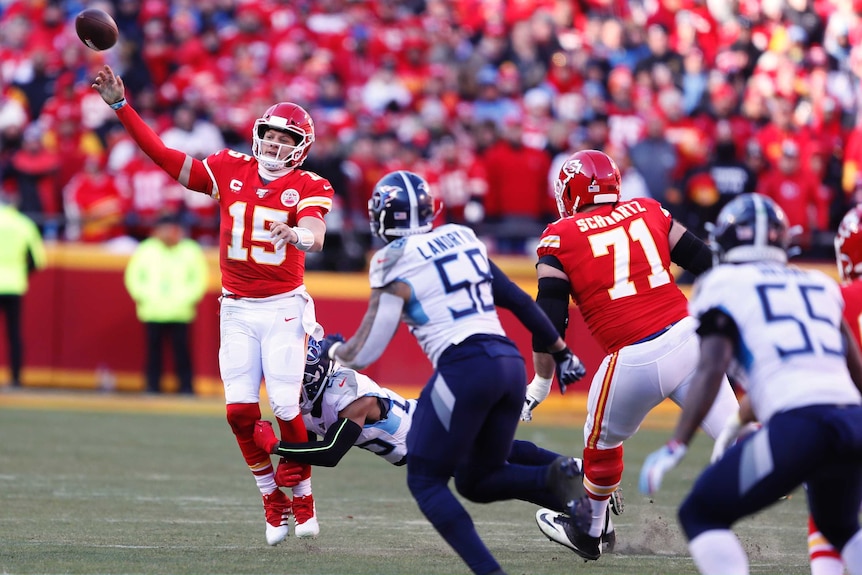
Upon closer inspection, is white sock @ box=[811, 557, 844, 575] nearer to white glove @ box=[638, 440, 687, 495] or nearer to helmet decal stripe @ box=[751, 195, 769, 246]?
white glove @ box=[638, 440, 687, 495]

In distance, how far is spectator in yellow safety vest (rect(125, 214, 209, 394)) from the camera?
44.5 ft

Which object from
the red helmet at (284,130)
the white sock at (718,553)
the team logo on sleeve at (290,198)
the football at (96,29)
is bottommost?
the white sock at (718,553)

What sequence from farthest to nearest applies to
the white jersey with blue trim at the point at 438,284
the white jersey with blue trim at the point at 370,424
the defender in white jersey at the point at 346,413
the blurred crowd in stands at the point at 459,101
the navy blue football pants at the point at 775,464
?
the blurred crowd in stands at the point at 459,101, the white jersey with blue trim at the point at 370,424, the defender in white jersey at the point at 346,413, the white jersey with blue trim at the point at 438,284, the navy blue football pants at the point at 775,464

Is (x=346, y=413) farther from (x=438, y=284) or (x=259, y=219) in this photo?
(x=438, y=284)

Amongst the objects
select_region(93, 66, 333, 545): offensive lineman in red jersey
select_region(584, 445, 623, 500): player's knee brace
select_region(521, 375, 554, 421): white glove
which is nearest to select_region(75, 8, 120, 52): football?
select_region(93, 66, 333, 545): offensive lineman in red jersey

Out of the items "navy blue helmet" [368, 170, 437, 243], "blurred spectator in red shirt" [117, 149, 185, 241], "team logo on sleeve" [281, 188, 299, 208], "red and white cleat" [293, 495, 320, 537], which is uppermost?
"navy blue helmet" [368, 170, 437, 243]

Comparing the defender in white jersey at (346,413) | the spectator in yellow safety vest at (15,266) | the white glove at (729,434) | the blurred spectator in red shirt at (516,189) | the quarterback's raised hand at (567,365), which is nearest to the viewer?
the white glove at (729,434)

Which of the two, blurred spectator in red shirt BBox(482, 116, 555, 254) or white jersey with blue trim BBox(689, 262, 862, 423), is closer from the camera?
white jersey with blue trim BBox(689, 262, 862, 423)

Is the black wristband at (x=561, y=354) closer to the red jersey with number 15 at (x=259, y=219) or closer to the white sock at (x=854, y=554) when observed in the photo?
the white sock at (x=854, y=554)

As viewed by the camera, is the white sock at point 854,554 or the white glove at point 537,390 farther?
the white glove at point 537,390

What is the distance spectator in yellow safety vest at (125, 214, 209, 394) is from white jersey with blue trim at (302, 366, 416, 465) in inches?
272

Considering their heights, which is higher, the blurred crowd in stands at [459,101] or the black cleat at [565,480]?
the blurred crowd in stands at [459,101]

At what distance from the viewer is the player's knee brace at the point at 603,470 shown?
6.46m

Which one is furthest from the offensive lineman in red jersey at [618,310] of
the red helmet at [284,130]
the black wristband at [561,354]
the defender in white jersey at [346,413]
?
the red helmet at [284,130]
